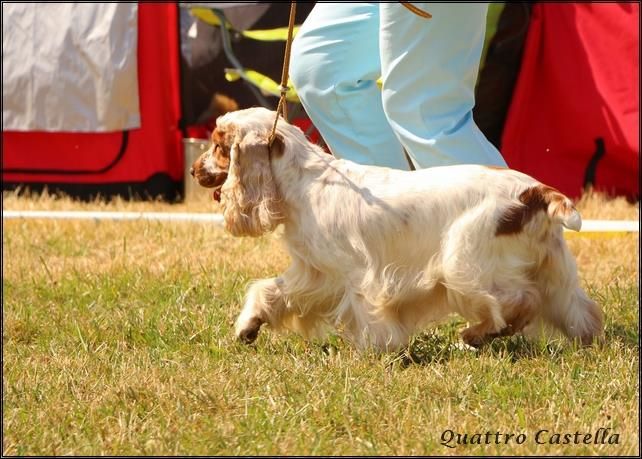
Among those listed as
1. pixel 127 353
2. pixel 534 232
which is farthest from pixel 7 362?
pixel 534 232

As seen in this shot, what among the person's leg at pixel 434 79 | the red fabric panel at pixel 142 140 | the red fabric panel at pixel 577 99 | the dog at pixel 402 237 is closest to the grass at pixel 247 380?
the dog at pixel 402 237

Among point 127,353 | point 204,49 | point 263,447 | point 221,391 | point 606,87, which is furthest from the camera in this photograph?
point 204,49

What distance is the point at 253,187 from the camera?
3.42m

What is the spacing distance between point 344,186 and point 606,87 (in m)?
3.14

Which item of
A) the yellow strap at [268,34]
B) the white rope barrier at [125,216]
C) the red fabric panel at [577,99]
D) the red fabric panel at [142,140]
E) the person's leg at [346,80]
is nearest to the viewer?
the person's leg at [346,80]

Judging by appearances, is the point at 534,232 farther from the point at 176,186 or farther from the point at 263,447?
the point at 176,186

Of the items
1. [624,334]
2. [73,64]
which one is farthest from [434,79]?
[73,64]

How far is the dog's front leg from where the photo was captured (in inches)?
139

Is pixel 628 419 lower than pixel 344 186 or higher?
lower

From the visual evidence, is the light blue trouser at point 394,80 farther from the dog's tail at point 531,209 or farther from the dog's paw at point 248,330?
the dog's paw at point 248,330

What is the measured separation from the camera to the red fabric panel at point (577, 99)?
606cm

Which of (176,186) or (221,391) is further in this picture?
(176,186)

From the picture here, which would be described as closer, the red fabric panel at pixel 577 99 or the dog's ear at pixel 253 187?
the dog's ear at pixel 253 187

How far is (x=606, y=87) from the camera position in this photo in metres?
6.11
